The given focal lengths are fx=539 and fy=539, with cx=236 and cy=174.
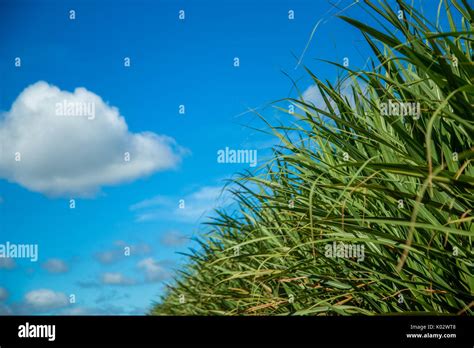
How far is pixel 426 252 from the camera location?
1.27 metres

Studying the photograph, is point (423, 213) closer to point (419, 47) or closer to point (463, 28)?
point (419, 47)

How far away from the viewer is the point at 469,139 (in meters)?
1.30

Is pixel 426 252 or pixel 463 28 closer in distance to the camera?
pixel 426 252

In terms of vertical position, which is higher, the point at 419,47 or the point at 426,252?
the point at 419,47

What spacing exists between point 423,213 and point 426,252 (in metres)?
0.09

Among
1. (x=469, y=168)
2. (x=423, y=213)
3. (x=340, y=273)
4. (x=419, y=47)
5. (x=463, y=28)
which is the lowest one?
(x=340, y=273)
